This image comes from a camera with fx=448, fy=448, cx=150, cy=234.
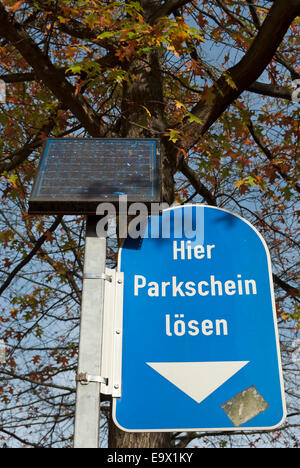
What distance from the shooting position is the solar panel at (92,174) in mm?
1845

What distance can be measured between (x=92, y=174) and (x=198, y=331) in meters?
0.82

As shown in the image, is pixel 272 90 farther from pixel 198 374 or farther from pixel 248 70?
pixel 198 374

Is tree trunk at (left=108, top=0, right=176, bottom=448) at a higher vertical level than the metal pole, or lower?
higher

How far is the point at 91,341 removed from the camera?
163 cm

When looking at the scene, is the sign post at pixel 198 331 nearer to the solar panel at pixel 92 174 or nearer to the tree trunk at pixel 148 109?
the solar panel at pixel 92 174

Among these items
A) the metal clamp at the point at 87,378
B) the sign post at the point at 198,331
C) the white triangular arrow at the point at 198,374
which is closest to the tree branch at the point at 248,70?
the sign post at the point at 198,331

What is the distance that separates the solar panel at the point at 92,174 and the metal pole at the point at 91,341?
12cm

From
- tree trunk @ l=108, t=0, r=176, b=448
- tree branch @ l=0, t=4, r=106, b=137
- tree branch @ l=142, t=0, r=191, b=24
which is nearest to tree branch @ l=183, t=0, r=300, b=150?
tree trunk @ l=108, t=0, r=176, b=448

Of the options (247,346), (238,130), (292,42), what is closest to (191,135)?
(238,130)

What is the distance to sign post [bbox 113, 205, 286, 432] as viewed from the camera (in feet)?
5.52

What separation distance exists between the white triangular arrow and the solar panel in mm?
663

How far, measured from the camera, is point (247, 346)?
1756 mm

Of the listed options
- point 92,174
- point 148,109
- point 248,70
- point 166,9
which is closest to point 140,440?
point 92,174

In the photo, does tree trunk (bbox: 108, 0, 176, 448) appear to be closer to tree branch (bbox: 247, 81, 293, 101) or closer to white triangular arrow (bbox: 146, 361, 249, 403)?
tree branch (bbox: 247, 81, 293, 101)
